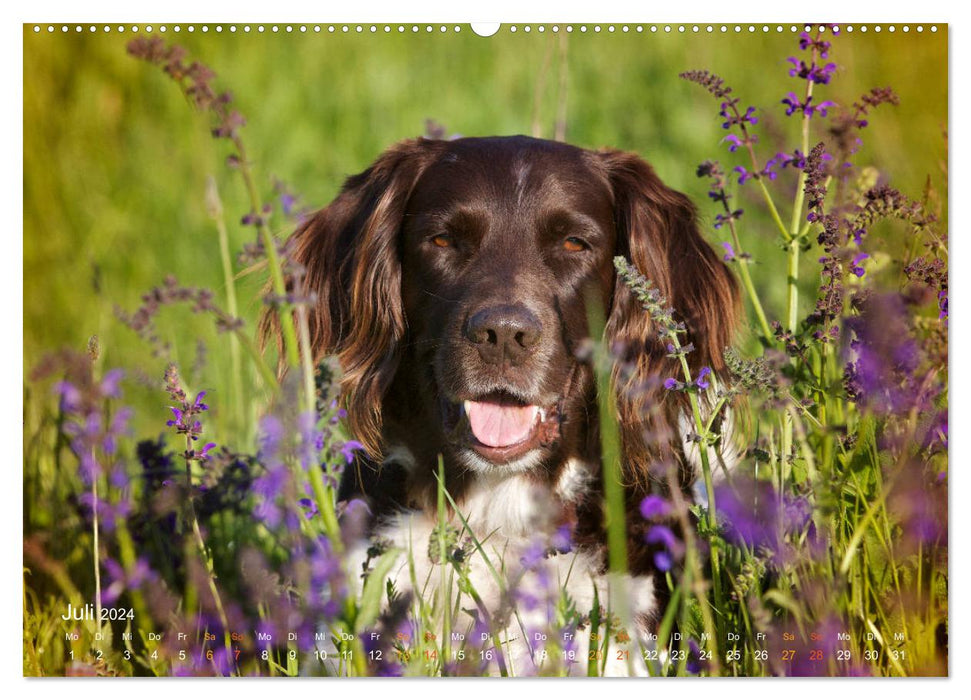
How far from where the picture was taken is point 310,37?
10.7 feet

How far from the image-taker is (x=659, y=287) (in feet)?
11.5

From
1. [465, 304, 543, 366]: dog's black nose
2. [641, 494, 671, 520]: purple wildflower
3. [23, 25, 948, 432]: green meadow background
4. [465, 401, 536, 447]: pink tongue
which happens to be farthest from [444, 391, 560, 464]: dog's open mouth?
[23, 25, 948, 432]: green meadow background

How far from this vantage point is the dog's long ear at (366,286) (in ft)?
11.4

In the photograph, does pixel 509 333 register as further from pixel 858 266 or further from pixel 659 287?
pixel 858 266

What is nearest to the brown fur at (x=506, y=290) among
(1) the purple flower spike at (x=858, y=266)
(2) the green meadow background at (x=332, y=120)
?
(2) the green meadow background at (x=332, y=120)

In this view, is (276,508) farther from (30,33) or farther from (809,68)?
(809,68)

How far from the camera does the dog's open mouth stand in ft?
10.5

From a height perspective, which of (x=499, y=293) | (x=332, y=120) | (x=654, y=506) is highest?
(x=332, y=120)

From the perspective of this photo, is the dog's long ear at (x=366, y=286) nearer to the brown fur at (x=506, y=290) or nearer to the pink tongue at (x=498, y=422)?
the brown fur at (x=506, y=290)

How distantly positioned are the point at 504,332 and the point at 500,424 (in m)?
0.30

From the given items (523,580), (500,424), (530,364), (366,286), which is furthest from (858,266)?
(366,286)

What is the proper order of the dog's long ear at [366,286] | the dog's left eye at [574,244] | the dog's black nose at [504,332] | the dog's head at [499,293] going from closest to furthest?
the dog's black nose at [504,332] < the dog's head at [499,293] < the dog's left eye at [574,244] < the dog's long ear at [366,286]

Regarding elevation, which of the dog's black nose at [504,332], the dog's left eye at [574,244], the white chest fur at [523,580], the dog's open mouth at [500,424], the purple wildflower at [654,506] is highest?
the dog's left eye at [574,244]

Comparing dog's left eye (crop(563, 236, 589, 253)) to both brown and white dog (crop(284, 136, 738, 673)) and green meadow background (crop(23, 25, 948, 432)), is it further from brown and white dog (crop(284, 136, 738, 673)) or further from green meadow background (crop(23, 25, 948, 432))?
green meadow background (crop(23, 25, 948, 432))
